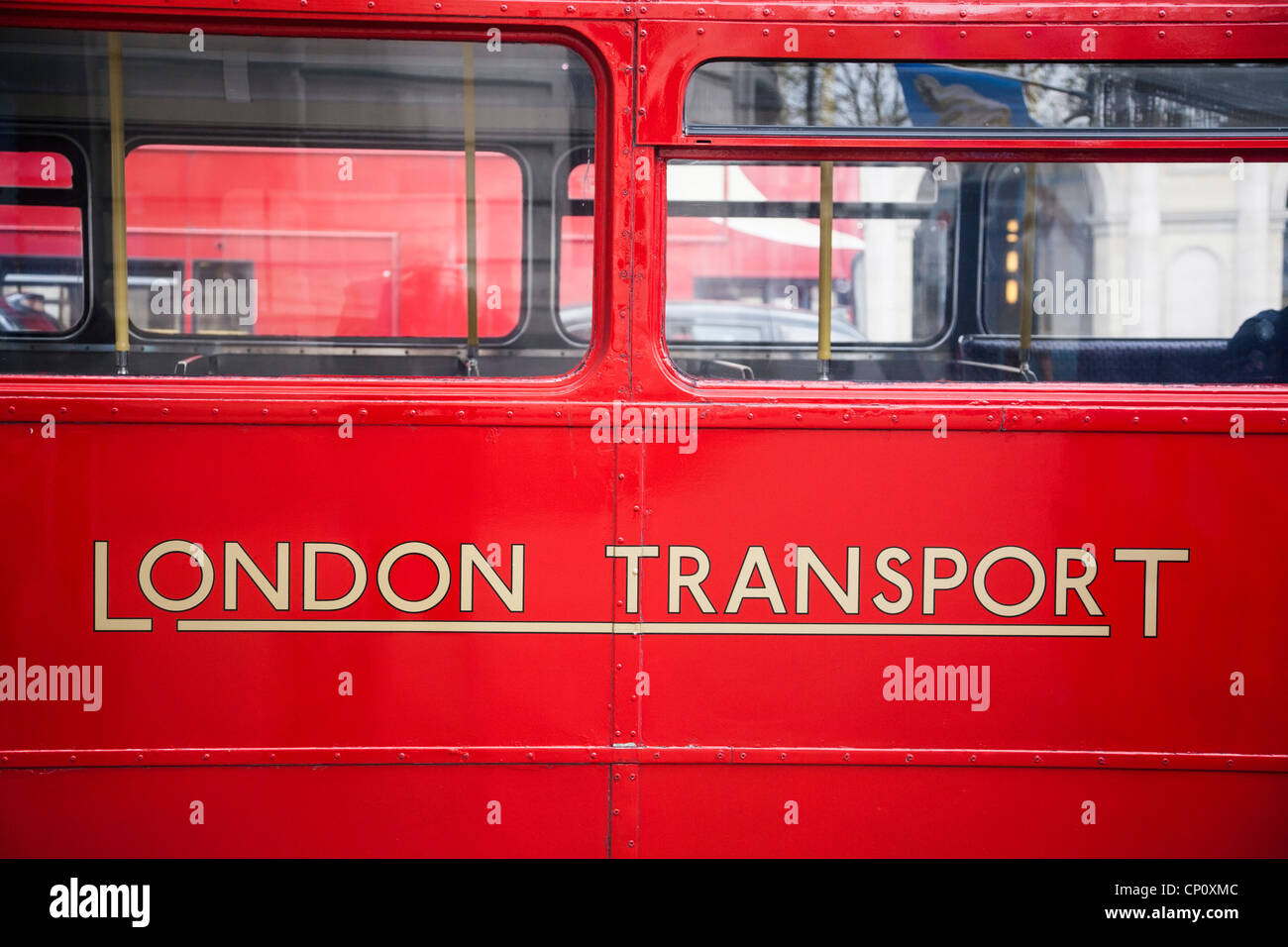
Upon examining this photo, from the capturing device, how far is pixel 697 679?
7.39ft

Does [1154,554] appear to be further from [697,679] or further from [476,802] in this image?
[476,802]

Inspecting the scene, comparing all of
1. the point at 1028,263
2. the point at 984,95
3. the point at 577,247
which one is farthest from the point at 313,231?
the point at 1028,263

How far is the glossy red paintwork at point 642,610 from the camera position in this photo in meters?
2.19

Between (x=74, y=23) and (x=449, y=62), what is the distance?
0.78 meters

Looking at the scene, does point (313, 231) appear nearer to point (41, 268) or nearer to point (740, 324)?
point (41, 268)

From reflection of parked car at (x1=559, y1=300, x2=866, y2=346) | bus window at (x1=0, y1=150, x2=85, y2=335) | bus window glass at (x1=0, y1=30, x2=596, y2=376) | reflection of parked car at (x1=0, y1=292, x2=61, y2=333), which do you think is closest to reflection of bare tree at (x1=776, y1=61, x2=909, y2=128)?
bus window glass at (x1=0, y1=30, x2=596, y2=376)

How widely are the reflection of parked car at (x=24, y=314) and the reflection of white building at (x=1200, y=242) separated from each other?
259 centimetres

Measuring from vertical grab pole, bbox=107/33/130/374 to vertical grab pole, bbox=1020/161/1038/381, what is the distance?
2194mm

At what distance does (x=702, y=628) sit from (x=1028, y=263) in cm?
150

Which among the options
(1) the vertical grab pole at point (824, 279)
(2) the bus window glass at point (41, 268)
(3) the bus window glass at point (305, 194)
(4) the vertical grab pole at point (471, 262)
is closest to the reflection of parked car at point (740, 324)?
(1) the vertical grab pole at point (824, 279)

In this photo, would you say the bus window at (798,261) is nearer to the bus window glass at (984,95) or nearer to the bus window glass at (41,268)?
the bus window glass at (984,95)

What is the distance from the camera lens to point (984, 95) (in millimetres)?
2162

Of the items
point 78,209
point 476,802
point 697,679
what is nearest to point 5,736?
point 476,802

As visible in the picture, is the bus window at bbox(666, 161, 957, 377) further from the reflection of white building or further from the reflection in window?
the reflection of white building
